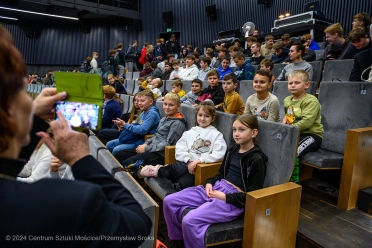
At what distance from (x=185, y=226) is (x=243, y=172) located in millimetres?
425

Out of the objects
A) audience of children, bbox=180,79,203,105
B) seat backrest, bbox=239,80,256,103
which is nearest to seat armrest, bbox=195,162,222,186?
seat backrest, bbox=239,80,256,103

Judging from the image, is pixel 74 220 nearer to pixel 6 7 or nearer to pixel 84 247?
pixel 84 247

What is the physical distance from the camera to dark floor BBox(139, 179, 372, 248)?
136 cm

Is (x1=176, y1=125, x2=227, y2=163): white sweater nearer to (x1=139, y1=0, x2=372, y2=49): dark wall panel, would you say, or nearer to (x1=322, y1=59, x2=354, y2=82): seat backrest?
(x1=322, y1=59, x2=354, y2=82): seat backrest

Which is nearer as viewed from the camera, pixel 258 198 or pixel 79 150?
pixel 79 150

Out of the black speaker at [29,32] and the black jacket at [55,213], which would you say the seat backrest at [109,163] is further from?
the black speaker at [29,32]

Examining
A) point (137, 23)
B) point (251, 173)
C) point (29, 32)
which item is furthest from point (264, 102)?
point (29, 32)

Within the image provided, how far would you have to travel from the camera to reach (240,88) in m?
2.98

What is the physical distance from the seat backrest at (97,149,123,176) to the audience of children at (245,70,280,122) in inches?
47.9

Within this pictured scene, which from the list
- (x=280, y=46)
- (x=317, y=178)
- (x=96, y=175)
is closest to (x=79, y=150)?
(x=96, y=175)


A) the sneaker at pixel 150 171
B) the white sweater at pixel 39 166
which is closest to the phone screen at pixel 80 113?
the white sweater at pixel 39 166

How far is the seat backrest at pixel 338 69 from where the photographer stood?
2.65 metres

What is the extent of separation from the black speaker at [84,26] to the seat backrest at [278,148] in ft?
36.1

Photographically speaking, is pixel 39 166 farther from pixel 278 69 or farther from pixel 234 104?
pixel 278 69
